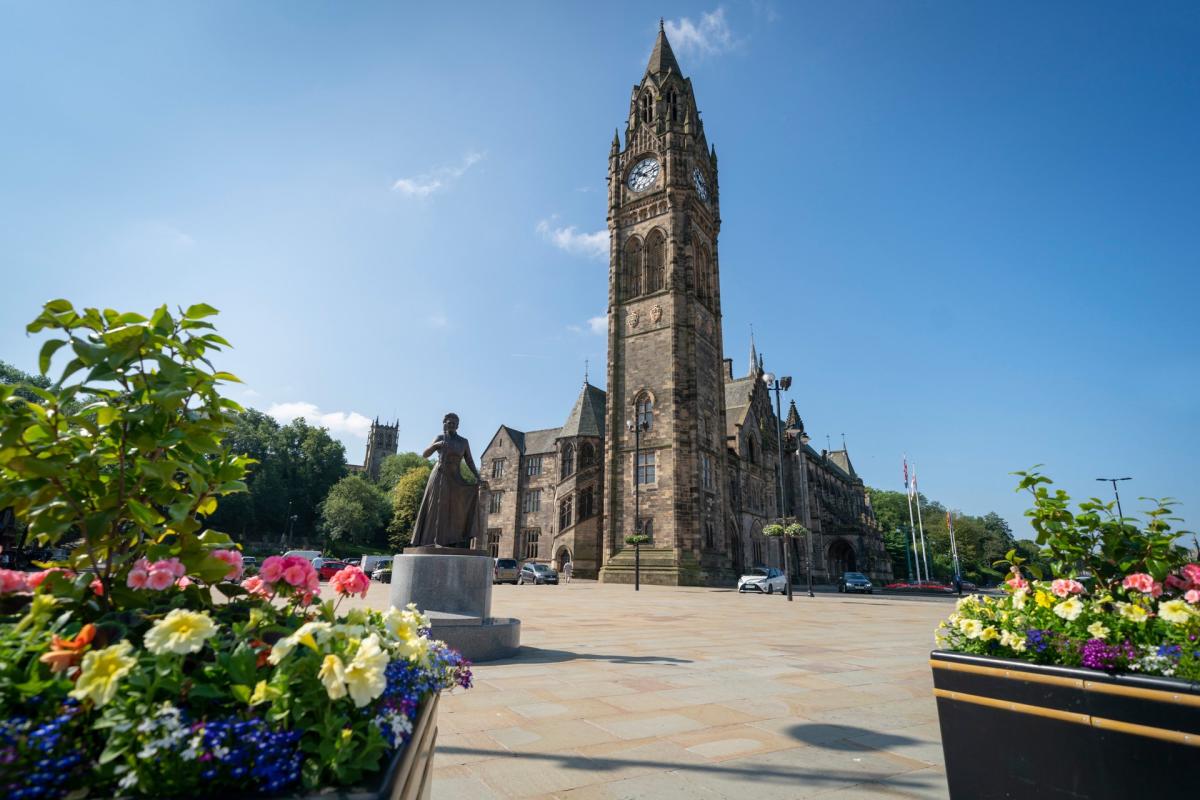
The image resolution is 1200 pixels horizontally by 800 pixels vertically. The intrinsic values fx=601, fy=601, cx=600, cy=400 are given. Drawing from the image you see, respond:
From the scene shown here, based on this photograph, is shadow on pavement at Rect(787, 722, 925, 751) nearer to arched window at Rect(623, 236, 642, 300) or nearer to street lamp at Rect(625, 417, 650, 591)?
street lamp at Rect(625, 417, 650, 591)

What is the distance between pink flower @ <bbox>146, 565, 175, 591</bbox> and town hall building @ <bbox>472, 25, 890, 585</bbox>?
2652 cm

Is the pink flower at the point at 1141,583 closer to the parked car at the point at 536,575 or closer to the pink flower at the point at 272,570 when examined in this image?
the pink flower at the point at 272,570

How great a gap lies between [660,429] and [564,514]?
50.4ft

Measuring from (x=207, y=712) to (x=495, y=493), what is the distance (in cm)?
5433

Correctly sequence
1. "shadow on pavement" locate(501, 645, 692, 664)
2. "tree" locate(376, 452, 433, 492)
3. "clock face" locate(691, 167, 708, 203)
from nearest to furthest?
"shadow on pavement" locate(501, 645, 692, 664), "clock face" locate(691, 167, 708, 203), "tree" locate(376, 452, 433, 492)

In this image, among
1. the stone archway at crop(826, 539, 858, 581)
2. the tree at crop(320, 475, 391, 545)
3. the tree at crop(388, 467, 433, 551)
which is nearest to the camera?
the stone archway at crop(826, 539, 858, 581)

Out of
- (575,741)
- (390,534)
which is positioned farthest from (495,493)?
(575,741)

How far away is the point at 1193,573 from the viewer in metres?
3.48

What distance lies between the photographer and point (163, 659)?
179 cm

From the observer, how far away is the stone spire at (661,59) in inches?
1690

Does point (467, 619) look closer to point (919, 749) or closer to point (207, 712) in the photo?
point (919, 749)

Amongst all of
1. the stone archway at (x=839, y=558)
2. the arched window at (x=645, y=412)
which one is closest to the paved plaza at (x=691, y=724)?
the arched window at (x=645, y=412)

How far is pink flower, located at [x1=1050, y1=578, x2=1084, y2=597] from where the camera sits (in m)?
3.65

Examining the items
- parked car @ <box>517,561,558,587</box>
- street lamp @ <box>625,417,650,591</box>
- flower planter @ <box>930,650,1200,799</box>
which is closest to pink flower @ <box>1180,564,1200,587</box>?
flower planter @ <box>930,650,1200,799</box>
